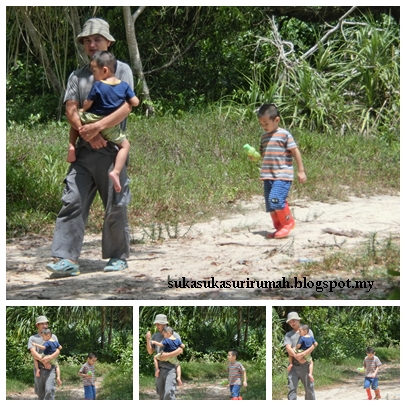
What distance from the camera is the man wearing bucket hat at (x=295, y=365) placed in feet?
19.3

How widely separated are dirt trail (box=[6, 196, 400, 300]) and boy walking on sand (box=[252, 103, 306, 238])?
0.25 meters

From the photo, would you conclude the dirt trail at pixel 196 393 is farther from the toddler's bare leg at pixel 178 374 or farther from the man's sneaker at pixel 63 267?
the man's sneaker at pixel 63 267

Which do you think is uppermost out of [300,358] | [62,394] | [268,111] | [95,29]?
[95,29]

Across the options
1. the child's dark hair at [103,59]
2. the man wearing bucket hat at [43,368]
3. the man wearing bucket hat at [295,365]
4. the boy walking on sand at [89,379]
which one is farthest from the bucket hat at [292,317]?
the child's dark hair at [103,59]

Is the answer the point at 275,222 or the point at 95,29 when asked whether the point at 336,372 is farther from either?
the point at 95,29

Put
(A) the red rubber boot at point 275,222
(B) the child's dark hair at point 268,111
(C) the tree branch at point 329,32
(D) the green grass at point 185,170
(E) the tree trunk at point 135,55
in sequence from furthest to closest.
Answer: (C) the tree branch at point 329,32 < (E) the tree trunk at point 135,55 < (D) the green grass at point 185,170 < (A) the red rubber boot at point 275,222 < (B) the child's dark hair at point 268,111

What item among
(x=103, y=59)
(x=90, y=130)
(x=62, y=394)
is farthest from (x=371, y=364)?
(x=103, y=59)

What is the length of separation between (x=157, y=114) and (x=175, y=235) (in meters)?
5.35

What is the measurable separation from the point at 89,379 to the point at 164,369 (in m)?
0.47

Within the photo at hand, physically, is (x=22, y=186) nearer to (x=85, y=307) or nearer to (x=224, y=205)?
(x=224, y=205)

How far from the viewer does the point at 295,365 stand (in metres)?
5.97

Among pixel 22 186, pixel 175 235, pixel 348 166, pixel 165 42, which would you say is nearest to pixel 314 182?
pixel 348 166

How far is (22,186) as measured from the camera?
30.8ft

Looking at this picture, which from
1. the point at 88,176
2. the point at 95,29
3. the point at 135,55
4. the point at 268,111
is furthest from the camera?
the point at 135,55
